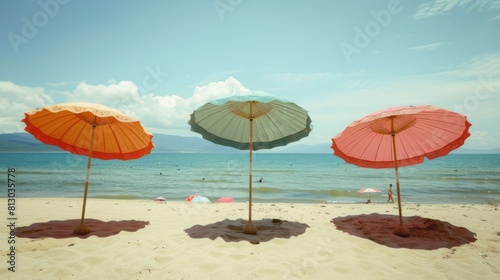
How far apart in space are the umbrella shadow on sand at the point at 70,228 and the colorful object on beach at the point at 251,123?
9.93 ft

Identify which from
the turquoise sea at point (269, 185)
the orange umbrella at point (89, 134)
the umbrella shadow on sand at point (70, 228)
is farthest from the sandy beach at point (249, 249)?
the turquoise sea at point (269, 185)

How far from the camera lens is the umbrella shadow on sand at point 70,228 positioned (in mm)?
5268

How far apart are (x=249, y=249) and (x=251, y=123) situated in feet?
9.14

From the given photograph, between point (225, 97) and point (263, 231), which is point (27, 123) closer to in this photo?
point (225, 97)

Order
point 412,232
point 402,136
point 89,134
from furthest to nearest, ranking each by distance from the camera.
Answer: point 402,136 → point 89,134 → point 412,232

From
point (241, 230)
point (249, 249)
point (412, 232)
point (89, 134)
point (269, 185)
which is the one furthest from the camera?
point (269, 185)

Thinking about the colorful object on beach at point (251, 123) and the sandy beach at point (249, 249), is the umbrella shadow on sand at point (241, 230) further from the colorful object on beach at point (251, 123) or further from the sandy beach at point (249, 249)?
the colorful object on beach at point (251, 123)

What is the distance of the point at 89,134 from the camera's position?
630 cm

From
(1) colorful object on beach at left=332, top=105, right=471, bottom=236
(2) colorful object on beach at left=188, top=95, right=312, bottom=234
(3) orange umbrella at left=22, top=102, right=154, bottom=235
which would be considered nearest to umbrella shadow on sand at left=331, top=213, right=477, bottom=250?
(1) colorful object on beach at left=332, top=105, right=471, bottom=236

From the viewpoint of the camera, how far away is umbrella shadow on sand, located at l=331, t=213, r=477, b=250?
16.5 feet

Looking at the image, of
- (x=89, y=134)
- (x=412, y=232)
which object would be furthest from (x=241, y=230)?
(x=89, y=134)

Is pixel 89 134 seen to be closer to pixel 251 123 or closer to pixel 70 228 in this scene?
pixel 70 228

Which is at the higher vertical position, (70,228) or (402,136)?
(402,136)

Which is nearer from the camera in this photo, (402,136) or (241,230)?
(241,230)
